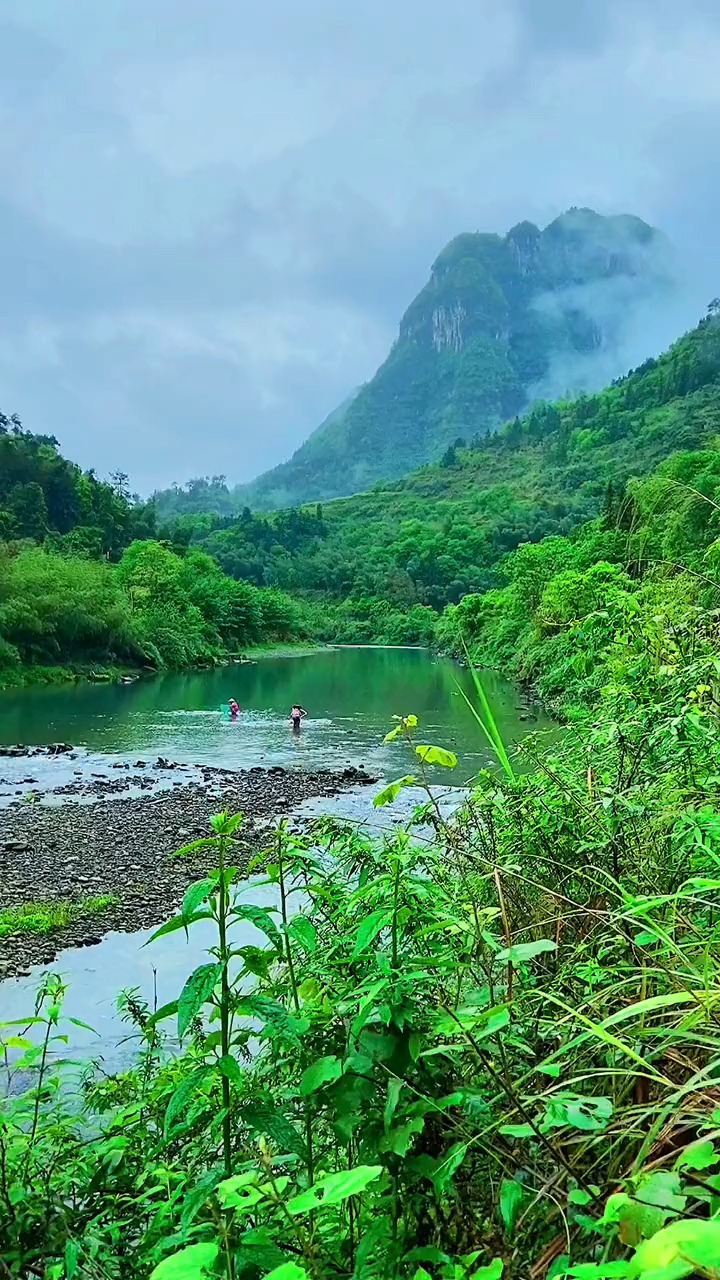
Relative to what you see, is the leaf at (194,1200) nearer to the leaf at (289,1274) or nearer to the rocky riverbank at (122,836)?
the leaf at (289,1274)

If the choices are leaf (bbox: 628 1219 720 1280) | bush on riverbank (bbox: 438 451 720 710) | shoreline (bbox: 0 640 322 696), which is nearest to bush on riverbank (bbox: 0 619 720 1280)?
leaf (bbox: 628 1219 720 1280)

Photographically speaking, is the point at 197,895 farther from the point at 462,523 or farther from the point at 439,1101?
the point at 462,523

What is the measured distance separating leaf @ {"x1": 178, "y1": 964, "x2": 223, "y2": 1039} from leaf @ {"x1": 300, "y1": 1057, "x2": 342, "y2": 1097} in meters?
0.26

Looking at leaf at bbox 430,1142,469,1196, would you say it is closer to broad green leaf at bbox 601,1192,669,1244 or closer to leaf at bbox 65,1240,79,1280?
broad green leaf at bbox 601,1192,669,1244

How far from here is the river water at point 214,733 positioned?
6898 millimetres

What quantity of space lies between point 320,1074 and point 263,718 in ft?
81.5

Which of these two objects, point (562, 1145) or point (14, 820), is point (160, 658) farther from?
point (562, 1145)

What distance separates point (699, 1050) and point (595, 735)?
195 cm

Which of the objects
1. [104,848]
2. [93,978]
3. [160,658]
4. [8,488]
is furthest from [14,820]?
[8,488]

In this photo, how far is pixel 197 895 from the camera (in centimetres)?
158

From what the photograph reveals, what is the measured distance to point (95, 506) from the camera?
59.8m

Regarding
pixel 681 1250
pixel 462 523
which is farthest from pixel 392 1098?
pixel 462 523

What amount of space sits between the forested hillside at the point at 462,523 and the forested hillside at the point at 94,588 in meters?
9.69

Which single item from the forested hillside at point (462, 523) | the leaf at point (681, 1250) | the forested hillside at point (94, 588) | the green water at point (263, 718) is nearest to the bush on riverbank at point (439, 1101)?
the leaf at point (681, 1250)
